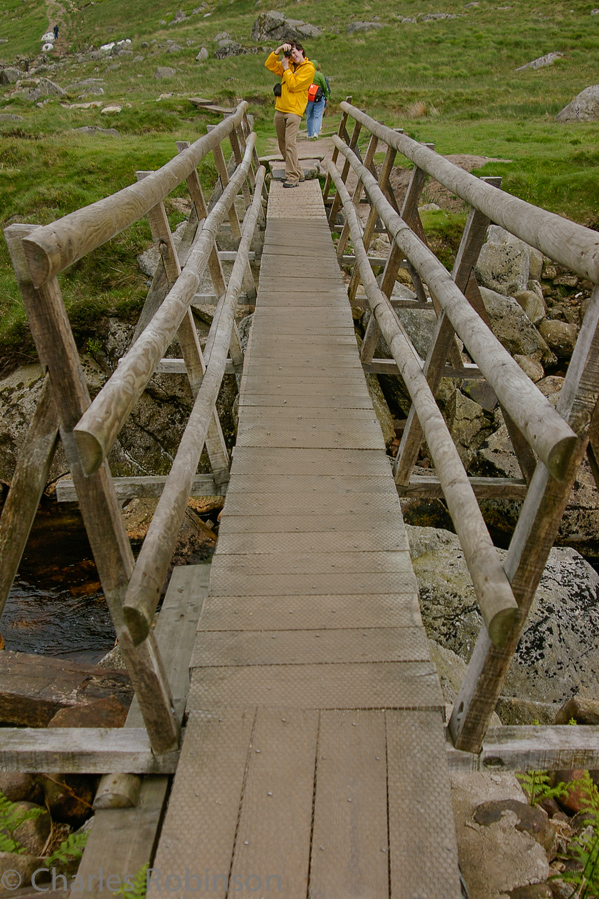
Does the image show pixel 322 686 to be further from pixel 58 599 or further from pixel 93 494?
pixel 58 599

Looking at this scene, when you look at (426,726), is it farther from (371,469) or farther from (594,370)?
(371,469)

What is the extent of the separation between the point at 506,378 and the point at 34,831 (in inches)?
105

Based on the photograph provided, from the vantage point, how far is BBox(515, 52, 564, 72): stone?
22438 mm

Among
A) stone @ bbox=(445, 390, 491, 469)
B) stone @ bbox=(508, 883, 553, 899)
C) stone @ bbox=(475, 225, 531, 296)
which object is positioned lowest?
stone @ bbox=(445, 390, 491, 469)

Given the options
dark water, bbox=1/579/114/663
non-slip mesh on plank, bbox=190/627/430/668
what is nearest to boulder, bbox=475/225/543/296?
dark water, bbox=1/579/114/663

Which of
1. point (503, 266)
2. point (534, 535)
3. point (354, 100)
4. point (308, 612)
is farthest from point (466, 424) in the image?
point (354, 100)

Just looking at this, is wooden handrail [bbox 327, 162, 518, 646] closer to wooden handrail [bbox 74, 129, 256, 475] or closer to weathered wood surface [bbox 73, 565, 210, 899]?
wooden handrail [bbox 74, 129, 256, 475]

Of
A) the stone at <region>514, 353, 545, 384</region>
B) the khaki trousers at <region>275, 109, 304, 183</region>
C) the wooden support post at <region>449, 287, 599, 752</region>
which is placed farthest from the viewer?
the khaki trousers at <region>275, 109, 304, 183</region>

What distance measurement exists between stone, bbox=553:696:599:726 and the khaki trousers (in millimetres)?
7899

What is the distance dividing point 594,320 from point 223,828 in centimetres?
198

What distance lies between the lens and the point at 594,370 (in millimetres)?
1736

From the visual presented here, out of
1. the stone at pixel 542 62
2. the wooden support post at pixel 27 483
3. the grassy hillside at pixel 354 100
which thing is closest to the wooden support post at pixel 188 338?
the wooden support post at pixel 27 483

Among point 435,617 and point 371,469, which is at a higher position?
point 371,469

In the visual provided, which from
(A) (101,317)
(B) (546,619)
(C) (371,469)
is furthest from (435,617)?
(A) (101,317)
